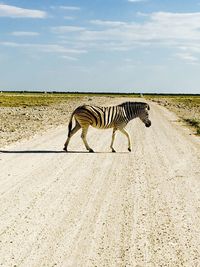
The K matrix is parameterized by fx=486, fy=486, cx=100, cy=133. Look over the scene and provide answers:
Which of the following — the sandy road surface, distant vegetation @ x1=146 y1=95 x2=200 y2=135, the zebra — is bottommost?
distant vegetation @ x1=146 y1=95 x2=200 y2=135

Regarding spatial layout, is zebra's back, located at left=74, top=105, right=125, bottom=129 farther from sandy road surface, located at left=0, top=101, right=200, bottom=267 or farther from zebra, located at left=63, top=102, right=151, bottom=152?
sandy road surface, located at left=0, top=101, right=200, bottom=267

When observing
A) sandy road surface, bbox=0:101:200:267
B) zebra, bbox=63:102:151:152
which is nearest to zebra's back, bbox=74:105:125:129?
zebra, bbox=63:102:151:152

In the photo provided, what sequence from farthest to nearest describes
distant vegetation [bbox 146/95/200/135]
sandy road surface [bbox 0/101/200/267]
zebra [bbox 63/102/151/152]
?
1. distant vegetation [bbox 146/95/200/135]
2. zebra [bbox 63/102/151/152]
3. sandy road surface [bbox 0/101/200/267]

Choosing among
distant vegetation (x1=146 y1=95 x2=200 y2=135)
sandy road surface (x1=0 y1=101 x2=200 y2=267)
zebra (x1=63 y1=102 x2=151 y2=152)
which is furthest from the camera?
distant vegetation (x1=146 y1=95 x2=200 y2=135)

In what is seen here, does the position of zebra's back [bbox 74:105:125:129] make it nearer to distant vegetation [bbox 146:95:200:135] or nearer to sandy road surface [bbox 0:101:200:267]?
sandy road surface [bbox 0:101:200:267]

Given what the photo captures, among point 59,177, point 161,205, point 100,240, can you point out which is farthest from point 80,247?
point 59,177

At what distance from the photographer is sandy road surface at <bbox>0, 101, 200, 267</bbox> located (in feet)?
24.0

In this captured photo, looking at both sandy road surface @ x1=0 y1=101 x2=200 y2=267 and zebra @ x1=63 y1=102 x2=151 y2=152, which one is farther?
zebra @ x1=63 y1=102 x2=151 y2=152

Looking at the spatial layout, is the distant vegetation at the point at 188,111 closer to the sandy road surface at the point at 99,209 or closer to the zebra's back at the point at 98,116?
the zebra's back at the point at 98,116

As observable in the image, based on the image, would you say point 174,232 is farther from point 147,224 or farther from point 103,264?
point 103,264

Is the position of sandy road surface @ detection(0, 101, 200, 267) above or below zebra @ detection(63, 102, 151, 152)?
below

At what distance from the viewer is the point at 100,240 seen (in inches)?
312

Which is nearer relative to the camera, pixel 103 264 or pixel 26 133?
pixel 103 264

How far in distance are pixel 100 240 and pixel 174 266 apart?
1.48 metres
